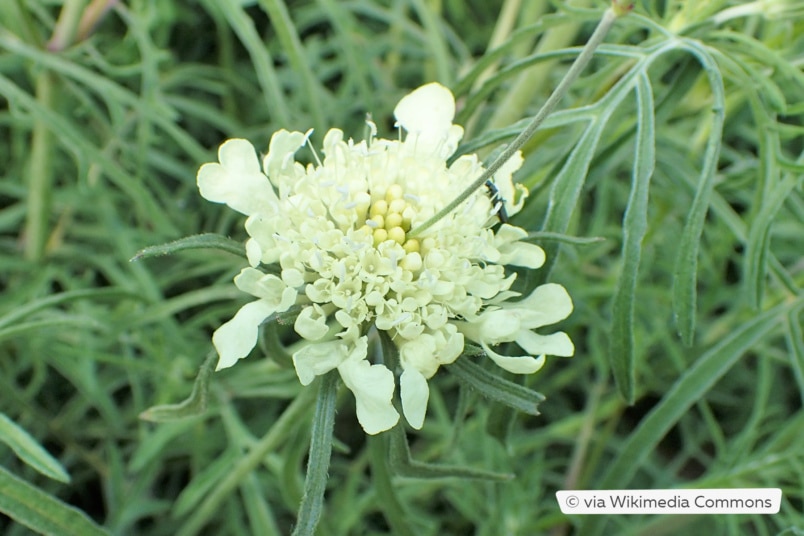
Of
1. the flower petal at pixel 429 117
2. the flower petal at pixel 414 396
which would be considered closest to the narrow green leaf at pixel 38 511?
the flower petal at pixel 414 396

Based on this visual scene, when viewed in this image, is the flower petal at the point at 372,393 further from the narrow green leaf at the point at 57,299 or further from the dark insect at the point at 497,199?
the narrow green leaf at the point at 57,299

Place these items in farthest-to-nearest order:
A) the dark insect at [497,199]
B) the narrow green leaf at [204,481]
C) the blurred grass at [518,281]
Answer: the narrow green leaf at [204,481], the blurred grass at [518,281], the dark insect at [497,199]

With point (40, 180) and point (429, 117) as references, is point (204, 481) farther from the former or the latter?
point (429, 117)

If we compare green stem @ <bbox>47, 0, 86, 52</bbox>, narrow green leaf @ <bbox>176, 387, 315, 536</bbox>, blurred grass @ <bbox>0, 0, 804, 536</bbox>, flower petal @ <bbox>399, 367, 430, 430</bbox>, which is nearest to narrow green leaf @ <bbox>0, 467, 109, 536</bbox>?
blurred grass @ <bbox>0, 0, 804, 536</bbox>

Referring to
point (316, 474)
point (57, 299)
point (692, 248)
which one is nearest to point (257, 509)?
point (57, 299)

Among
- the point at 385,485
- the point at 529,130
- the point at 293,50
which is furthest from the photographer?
the point at 293,50

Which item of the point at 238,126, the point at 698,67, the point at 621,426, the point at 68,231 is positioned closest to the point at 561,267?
the point at 698,67
